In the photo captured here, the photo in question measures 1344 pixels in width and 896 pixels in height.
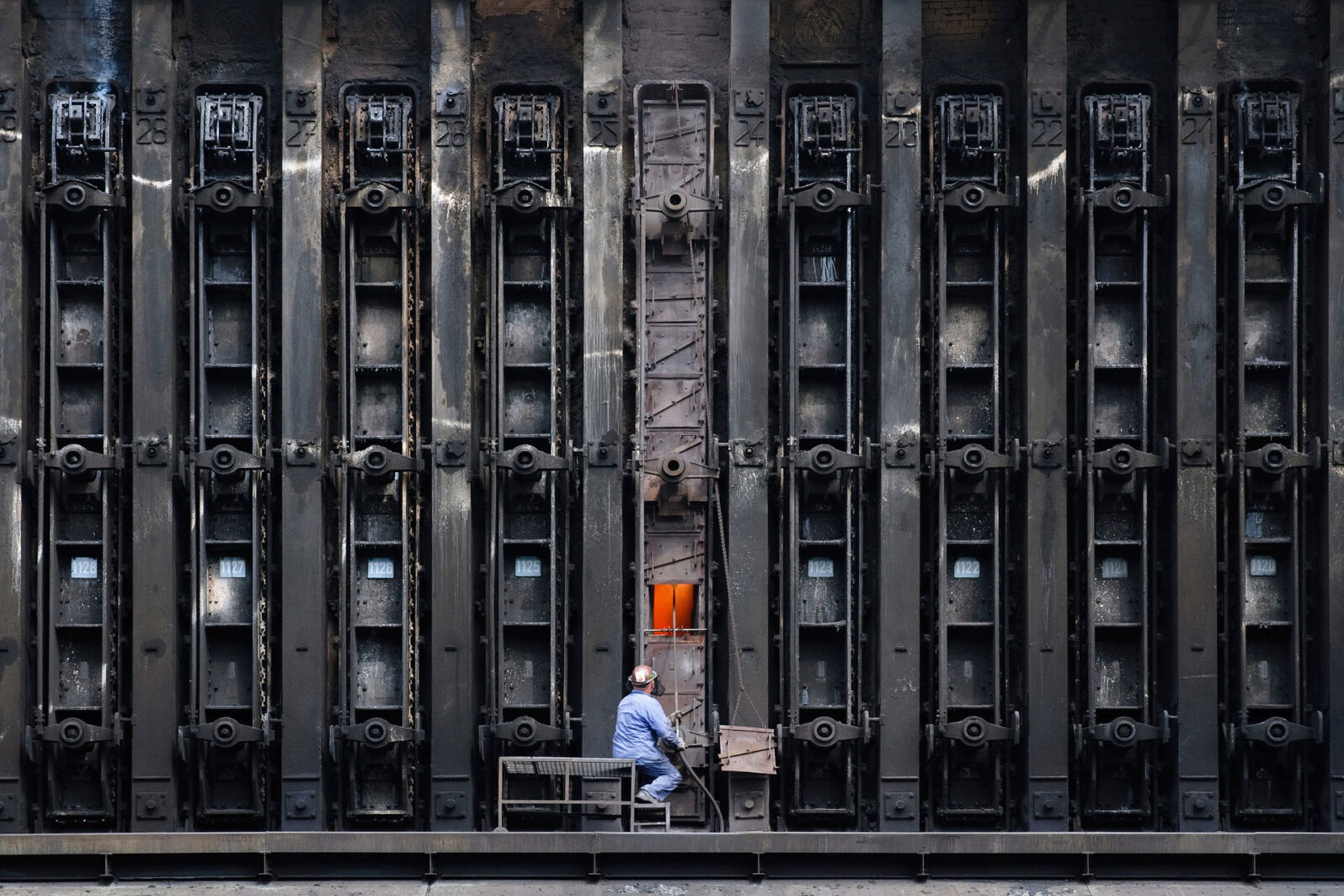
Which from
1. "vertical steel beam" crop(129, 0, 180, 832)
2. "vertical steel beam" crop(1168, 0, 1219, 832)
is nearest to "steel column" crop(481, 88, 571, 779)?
"vertical steel beam" crop(129, 0, 180, 832)

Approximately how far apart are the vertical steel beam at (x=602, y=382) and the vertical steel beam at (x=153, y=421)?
4.38 metres

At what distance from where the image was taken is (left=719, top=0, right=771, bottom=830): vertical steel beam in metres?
18.5

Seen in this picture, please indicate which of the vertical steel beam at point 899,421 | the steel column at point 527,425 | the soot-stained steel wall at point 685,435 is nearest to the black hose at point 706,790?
the soot-stained steel wall at point 685,435

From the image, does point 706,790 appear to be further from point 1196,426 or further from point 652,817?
point 1196,426

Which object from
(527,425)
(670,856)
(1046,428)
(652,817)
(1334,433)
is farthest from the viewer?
(527,425)

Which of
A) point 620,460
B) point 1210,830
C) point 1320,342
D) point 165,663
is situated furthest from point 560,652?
point 1320,342

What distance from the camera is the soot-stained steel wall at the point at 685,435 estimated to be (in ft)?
61.0

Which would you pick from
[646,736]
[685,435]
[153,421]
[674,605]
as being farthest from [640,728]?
[153,421]

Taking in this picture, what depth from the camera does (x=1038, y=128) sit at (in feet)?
62.0

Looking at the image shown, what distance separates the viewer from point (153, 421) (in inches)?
737

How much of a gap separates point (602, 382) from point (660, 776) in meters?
4.29

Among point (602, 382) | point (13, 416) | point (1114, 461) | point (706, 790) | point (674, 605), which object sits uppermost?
point (602, 382)

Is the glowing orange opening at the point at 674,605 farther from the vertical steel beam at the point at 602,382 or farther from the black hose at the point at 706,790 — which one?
the black hose at the point at 706,790

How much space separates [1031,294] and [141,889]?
10656 mm
